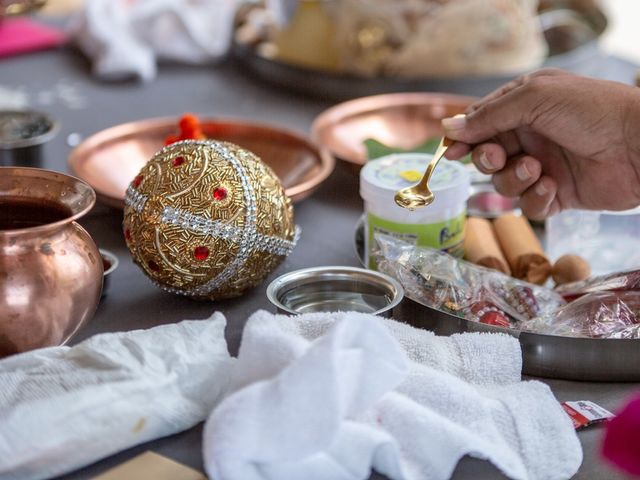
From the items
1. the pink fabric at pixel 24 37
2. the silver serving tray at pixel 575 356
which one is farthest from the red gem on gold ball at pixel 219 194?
the pink fabric at pixel 24 37

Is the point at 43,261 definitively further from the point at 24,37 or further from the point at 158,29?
the point at 24,37

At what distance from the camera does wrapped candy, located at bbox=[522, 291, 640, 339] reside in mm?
751

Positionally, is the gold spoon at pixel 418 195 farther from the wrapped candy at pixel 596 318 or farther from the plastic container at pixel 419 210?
the wrapped candy at pixel 596 318

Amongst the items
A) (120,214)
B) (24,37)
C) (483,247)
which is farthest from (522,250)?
(24,37)

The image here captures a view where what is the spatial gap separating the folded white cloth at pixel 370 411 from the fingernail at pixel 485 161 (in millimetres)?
250

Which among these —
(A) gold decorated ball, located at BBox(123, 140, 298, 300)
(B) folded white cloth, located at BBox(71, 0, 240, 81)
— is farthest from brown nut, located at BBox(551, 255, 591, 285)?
(B) folded white cloth, located at BBox(71, 0, 240, 81)

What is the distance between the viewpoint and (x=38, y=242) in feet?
2.24

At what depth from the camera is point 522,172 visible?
93 centimetres

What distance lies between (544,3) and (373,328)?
1.26 meters

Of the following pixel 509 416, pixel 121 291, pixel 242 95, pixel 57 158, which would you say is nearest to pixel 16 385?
pixel 121 291

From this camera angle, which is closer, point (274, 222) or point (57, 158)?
point (274, 222)

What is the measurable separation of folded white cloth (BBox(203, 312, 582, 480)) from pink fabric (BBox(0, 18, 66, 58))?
1146mm

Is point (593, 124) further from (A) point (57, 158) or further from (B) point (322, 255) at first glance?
(A) point (57, 158)

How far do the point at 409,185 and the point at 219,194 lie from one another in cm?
19
